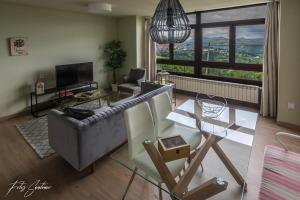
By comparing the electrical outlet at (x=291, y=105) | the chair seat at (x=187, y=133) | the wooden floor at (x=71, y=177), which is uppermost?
the electrical outlet at (x=291, y=105)

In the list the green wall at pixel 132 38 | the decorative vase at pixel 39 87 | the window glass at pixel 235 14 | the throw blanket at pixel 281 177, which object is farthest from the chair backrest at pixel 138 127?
the green wall at pixel 132 38

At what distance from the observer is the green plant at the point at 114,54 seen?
20.4ft

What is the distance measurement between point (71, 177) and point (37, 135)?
4.86ft

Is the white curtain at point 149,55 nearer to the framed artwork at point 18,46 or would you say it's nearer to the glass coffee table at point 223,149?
the framed artwork at point 18,46

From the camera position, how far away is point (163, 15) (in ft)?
5.95

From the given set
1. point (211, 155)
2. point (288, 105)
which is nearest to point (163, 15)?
point (211, 155)

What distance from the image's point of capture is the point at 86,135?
229cm

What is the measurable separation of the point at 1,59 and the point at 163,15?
12.7 ft

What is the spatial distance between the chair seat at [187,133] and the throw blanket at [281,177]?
80cm

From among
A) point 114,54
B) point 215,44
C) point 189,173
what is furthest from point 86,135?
point 114,54

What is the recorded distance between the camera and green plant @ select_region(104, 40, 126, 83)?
6.22m

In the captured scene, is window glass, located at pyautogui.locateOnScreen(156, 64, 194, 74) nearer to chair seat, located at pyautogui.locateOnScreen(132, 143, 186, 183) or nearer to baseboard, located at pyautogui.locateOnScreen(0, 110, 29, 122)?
baseboard, located at pyautogui.locateOnScreen(0, 110, 29, 122)

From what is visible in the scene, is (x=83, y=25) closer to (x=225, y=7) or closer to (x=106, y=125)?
(x=225, y=7)

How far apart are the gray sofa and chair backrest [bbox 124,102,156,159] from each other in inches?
23.7
